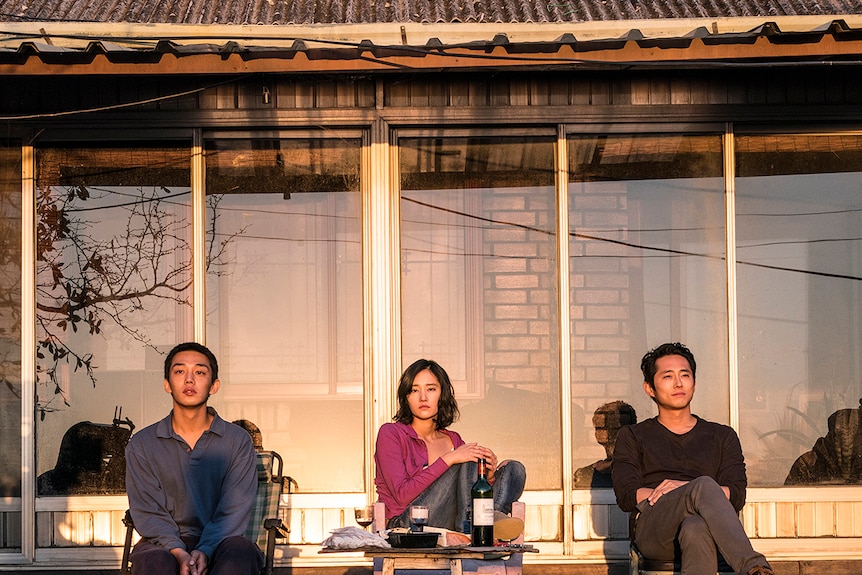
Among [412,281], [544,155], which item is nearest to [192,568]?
[412,281]

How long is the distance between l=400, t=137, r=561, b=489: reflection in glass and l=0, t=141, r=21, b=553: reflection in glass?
6.81 feet

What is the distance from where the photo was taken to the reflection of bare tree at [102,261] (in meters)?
6.70

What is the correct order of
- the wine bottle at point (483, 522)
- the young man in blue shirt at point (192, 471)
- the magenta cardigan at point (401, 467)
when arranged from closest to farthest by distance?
the wine bottle at point (483, 522)
the young man in blue shirt at point (192, 471)
the magenta cardigan at point (401, 467)

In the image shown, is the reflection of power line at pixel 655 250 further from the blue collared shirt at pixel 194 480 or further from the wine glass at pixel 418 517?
the wine glass at pixel 418 517

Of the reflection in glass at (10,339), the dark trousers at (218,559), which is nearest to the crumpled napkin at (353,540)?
the dark trousers at (218,559)

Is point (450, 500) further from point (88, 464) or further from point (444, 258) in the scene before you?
point (88, 464)

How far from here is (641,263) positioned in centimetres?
677

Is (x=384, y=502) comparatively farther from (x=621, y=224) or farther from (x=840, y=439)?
(x=840, y=439)

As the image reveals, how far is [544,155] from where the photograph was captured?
6.74 meters

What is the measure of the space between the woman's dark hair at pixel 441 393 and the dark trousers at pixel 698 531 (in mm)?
1041

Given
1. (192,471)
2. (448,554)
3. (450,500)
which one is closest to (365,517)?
(450,500)

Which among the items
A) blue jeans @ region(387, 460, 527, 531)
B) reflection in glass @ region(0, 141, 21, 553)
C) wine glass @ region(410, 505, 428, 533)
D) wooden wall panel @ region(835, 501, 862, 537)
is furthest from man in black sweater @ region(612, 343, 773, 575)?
reflection in glass @ region(0, 141, 21, 553)

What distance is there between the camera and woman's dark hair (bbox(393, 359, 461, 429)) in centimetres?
557

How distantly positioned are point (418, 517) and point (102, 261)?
282 cm
